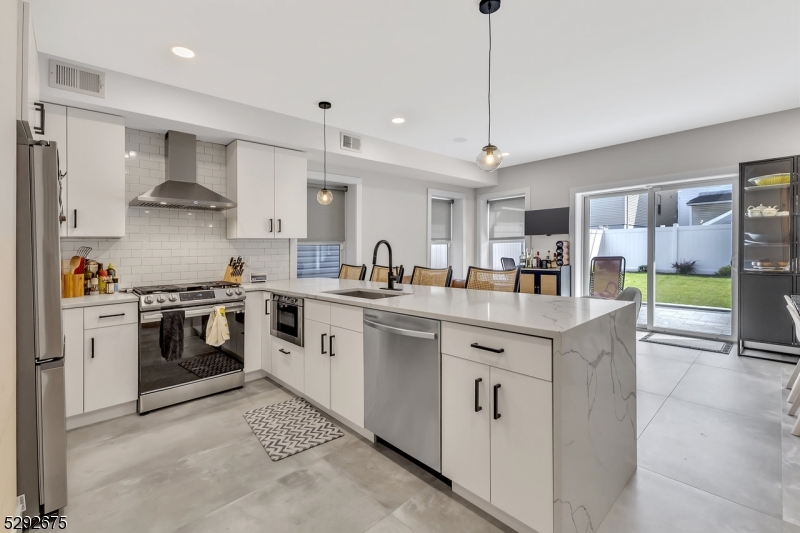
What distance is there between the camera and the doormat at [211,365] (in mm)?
3076

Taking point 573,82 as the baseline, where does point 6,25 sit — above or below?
below

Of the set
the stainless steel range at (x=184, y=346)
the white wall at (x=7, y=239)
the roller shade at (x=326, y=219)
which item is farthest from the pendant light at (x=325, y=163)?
the white wall at (x=7, y=239)

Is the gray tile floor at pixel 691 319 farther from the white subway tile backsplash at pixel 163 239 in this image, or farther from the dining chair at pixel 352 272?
the white subway tile backsplash at pixel 163 239

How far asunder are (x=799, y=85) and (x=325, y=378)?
4.99 metres

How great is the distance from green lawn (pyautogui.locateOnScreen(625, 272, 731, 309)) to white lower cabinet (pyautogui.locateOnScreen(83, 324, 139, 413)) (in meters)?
6.14

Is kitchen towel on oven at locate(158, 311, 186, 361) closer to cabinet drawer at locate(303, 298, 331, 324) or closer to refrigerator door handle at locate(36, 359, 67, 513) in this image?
cabinet drawer at locate(303, 298, 331, 324)

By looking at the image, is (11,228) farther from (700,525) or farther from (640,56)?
(640,56)

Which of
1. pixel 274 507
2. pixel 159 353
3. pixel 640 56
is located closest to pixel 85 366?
pixel 159 353

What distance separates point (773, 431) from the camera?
2404 millimetres

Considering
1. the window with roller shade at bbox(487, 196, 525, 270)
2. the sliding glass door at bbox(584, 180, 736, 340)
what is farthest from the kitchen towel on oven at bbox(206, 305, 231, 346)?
the sliding glass door at bbox(584, 180, 736, 340)

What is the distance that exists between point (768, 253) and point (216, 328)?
18.9 feet

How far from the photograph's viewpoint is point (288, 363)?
3.14 meters

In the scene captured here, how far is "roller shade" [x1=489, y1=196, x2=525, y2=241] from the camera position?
22.1 ft

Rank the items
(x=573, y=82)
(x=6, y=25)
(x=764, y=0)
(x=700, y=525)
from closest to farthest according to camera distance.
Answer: (x=6, y=25) < (x=700, y=525) < (x=764, y=0) < (x=573, y=82)
